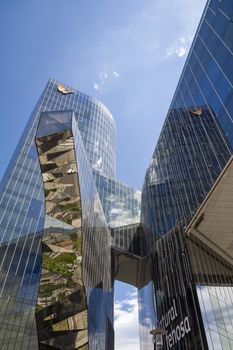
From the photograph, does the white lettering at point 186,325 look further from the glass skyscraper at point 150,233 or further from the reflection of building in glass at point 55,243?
the reflection of building in glass at point 55,243

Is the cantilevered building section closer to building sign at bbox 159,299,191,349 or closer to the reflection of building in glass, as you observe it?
building sign at bbox 159,299,191,349

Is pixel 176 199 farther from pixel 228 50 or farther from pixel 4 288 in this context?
pixel 4 288

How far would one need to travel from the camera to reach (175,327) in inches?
935

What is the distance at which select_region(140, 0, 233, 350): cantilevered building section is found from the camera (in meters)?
21.2

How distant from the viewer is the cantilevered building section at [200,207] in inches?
836

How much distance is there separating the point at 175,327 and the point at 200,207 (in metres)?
9.39

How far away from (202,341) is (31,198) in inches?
1097

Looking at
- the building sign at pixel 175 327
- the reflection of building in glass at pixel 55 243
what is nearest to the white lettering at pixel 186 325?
the building sign at pixel 175 327

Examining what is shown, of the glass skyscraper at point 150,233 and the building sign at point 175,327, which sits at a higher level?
the glass skyscraper at point 150,233

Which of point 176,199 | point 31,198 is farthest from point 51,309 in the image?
point 31,198

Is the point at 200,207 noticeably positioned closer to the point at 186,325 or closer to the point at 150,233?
the point at 186,325

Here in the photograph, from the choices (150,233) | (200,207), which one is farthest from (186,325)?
(150,233)

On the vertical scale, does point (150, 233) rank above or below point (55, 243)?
above

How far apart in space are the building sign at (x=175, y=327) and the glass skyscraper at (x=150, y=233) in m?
0.08
